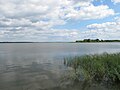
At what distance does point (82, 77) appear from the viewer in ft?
53.6

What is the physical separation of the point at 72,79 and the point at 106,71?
2.82 m

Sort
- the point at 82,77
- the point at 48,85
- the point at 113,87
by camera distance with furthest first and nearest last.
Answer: the point at 82,77
the point at 48,85
the point at 113,87

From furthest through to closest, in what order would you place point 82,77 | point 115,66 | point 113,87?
point 82,77 → point 115,66 → point 113,87

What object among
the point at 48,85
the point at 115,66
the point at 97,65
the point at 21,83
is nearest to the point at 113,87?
the point at 115,66

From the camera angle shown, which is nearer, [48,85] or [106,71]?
[48,85]

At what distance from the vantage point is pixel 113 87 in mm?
13430

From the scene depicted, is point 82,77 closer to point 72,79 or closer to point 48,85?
point 72,79

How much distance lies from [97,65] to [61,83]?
11.9 feet

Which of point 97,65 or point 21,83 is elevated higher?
point 97,65

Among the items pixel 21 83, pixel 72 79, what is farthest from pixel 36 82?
pixel 72 79

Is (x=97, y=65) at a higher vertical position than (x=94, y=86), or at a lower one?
higher

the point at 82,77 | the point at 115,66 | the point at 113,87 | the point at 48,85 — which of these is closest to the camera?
the point at 113,87

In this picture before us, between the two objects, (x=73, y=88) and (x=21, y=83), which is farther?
(x=21, y=83)

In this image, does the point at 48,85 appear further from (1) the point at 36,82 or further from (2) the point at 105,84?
(2) the point at 105,84
